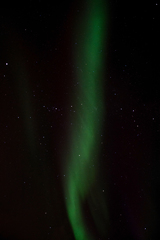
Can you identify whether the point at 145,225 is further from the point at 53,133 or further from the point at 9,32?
the point at 9,32

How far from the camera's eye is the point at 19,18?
370mm

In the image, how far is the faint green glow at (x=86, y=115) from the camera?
382 mm

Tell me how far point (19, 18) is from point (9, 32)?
34mm

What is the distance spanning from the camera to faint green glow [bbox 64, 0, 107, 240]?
0.38 metres

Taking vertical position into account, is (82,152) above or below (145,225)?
above

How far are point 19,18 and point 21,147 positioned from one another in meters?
0.26

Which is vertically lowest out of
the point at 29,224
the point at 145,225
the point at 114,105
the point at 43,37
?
the point at 145,225

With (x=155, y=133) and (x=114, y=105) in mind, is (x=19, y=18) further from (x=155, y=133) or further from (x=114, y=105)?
(x=155, y=133)

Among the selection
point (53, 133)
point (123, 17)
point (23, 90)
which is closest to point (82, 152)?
point (53, 133)

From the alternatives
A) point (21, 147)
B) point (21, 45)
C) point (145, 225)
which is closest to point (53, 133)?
point (21, 147)

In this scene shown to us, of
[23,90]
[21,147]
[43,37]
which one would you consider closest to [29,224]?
[21,147]

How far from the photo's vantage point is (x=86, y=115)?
0.42 m

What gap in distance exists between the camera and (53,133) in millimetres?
418

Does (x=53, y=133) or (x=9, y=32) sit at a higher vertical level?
(x=9, y=32)
